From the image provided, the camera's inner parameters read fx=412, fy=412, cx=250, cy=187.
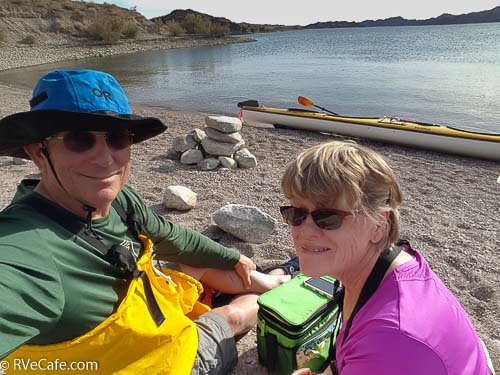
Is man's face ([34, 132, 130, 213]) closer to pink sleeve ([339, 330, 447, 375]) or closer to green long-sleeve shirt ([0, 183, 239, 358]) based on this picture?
green long-sleeve shirt ([0, 183, 239, 358])

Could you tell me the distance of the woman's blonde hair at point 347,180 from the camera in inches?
56.7

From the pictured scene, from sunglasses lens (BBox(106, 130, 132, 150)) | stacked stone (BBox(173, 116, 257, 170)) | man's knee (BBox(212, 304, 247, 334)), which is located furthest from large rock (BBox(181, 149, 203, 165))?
sunglasses lens (BBox(106, 130, 132, 150))

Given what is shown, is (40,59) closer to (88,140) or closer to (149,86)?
(149,86)

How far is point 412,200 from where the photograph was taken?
18.2ft

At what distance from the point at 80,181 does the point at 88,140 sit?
18 cm

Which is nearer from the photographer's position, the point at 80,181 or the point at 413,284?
the point at 413,284

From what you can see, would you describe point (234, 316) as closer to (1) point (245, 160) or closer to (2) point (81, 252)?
(2) point (81, 252)

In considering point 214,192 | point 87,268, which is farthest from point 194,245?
point 214,192

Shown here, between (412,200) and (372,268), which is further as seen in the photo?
(412,200)

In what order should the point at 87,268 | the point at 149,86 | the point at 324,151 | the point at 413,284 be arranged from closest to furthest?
the point at 413,284 → the point at 324,151 → the point at 87,268 → the point at 149,86

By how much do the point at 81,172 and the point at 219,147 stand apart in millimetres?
5075

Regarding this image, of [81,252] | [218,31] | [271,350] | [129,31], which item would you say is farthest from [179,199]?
[218,31]

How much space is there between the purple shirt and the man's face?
1.21 m

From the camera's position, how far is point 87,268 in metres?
1.69
